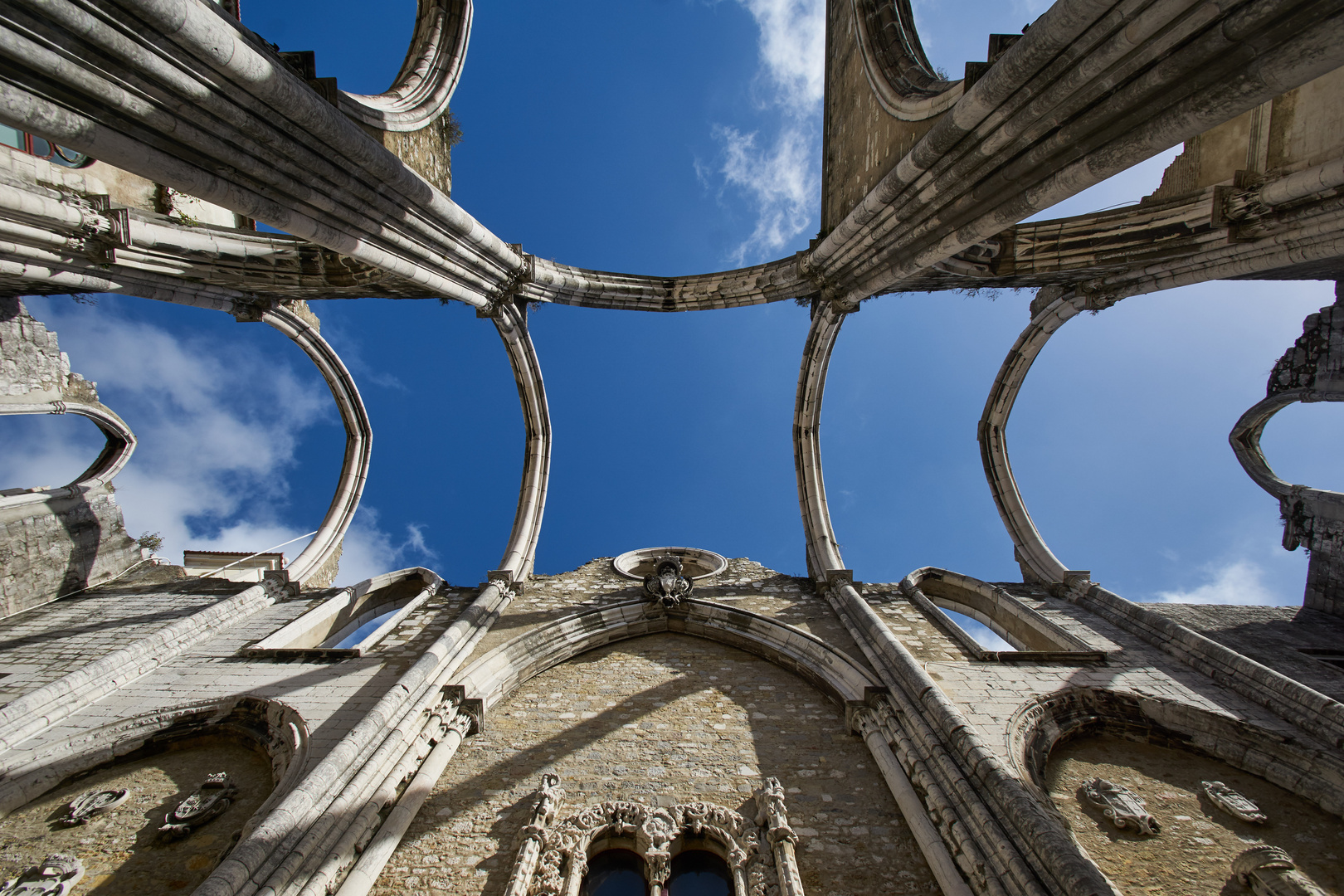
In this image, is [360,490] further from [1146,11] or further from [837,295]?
[1146,11]

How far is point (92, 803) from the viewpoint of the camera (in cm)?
468

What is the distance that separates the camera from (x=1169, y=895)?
4.02 metres

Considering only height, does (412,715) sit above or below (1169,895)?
below

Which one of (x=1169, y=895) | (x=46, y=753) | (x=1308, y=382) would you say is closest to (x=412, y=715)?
(x=46, y=753)

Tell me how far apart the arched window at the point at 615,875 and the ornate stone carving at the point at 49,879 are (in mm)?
3503

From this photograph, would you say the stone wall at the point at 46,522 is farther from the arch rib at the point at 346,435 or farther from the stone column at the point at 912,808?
the stone column at the point at 912,808

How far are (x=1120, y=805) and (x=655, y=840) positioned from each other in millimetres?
3839

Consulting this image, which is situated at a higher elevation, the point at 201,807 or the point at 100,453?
the point at 100,453

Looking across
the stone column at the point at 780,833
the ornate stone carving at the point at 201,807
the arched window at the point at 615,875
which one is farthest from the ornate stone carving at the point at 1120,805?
the ornate stone carving at the point at 201,807

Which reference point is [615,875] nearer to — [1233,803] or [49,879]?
[49,879]

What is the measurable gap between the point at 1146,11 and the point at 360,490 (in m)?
12.0

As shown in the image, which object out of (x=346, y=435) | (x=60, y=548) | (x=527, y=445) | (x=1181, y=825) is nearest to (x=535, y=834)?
(x=1181, y=825)

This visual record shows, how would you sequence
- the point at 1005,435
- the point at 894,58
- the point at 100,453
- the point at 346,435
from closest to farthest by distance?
the point at 894,58
the point at 100,453
the point at 1005,435
the point at 346,435

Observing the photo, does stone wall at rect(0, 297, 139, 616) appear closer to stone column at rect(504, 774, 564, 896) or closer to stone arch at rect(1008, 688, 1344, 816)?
stone column at rect(504, 774, 564, 896)
